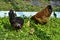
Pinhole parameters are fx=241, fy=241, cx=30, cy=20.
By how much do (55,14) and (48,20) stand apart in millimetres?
1261

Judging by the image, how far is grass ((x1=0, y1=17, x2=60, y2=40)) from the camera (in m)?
7.05

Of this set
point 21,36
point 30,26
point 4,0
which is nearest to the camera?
point 21,36

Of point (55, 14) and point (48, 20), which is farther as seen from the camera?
point (55, 14)

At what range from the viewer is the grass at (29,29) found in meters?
7.05

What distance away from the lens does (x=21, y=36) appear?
23.3 ft

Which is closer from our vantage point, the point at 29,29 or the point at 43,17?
the point at 29,29

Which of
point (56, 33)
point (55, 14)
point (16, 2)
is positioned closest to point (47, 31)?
point (56, 33)

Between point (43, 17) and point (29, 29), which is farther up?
point (43, 17)

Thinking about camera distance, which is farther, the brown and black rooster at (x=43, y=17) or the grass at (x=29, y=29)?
the brown and black rooster at (x=43, y=17)

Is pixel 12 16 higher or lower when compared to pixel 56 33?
higher

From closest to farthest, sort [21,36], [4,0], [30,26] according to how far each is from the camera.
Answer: [21,36] < [30,26] < [4,0]

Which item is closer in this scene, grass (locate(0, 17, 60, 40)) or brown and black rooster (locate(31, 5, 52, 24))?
grass (locate(0, 17, 60, 40))

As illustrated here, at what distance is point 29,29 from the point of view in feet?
25.7

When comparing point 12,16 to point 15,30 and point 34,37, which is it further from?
point 34,37
